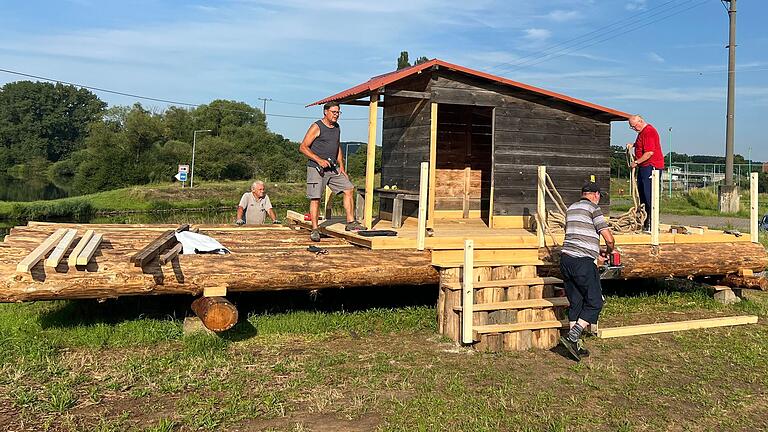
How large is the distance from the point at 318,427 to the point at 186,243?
10.7ft

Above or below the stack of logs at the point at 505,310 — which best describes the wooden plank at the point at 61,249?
above

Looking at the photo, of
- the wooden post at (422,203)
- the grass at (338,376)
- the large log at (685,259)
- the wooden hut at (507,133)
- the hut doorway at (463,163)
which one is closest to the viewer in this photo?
the grass at (338,376)

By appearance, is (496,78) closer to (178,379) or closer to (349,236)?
(349,236)

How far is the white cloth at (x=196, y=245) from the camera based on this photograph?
6750 mm

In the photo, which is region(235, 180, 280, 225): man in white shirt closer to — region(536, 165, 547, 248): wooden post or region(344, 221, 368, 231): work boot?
region(344, 221, 368, 231): work boot

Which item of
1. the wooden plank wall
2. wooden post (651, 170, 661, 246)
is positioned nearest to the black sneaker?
wooden post (651, 170, 661, 246)

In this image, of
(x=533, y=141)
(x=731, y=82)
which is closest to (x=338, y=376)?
(x=533, y=141)

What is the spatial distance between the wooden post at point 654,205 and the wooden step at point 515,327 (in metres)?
2.70

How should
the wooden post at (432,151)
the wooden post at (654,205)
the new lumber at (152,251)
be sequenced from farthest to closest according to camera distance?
the wooden post at (432,151) → the wooden post at (654,205) → the new lumber at (152,251)

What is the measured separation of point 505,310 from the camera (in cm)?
678

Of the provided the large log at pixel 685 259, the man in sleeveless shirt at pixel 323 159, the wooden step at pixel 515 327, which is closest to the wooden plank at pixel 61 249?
the man in sleeveless shirt at pixel 323 159

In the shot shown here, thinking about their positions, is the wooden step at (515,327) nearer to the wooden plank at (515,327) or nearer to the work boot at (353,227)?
the wooden plank at (515,327)

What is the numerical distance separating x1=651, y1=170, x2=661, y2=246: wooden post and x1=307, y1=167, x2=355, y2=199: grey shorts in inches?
165

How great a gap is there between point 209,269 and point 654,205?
6112mm
